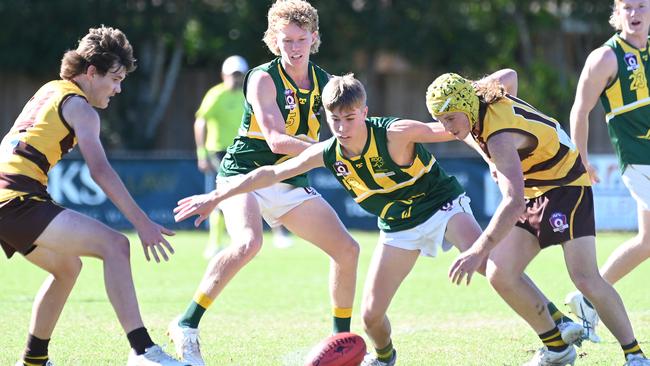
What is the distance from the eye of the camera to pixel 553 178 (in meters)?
5.91

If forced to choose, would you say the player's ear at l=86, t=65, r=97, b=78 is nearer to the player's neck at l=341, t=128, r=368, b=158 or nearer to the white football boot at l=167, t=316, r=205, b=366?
the player's neck at l=341, t=128, r=368, b=158

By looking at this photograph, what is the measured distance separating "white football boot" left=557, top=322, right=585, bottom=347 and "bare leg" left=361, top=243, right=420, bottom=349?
932mm

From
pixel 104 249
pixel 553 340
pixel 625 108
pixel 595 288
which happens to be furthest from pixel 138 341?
pixel 625 108

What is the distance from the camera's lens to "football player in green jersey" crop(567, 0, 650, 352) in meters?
6.95

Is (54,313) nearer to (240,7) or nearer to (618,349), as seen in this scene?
(618,349)

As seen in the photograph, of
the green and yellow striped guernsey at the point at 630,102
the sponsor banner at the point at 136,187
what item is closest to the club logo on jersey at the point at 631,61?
the green and yellow striped guernsey at the point at 630,102

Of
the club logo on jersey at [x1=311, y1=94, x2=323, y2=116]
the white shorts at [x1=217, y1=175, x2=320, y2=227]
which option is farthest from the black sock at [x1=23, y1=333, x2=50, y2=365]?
the club logo on jersey at [x1=311, y1=94, x2=323, y2=116]

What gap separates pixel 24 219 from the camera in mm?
5492

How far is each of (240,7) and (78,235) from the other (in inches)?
685

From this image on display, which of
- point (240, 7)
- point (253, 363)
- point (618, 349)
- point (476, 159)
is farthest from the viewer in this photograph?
point (240, 7)

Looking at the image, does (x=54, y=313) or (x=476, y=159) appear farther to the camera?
(x=476, y=159)

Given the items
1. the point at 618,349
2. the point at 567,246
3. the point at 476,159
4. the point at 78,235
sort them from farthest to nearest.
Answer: the point at 476,159
the point at 618,349
the point at 567,246
the point at 78,235

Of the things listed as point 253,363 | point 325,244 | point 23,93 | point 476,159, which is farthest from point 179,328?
point 23,93

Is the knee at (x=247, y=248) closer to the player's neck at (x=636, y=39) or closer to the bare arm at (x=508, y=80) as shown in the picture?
the bare arm at (x=508, y=80)
